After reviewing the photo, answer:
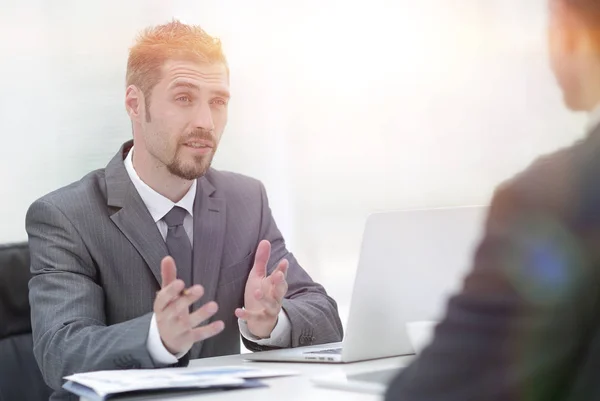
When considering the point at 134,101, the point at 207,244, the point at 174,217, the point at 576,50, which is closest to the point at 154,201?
the point at 174,217

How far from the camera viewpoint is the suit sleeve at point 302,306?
1884 millimetres

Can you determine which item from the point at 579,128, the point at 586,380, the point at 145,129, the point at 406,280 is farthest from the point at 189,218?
the point at 579,128

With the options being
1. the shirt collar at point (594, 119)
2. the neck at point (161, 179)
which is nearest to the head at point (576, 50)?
the shirt collar at point (594, 119)

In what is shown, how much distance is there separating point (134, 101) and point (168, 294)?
1116 mm

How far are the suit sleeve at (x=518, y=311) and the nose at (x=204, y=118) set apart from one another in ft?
5.44

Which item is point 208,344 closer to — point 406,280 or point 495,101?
point 406,280

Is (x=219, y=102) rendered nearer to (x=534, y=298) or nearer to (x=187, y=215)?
(x=187, y=215)

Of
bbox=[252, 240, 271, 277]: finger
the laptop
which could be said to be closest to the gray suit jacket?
bbox=[252, 240, 271, 277]: finger

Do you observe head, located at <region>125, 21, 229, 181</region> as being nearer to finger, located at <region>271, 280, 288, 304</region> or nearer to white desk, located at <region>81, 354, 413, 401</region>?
finger, located at <region>271, 280, 288, 304</region>

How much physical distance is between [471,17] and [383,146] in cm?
70

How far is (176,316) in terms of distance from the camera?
147 centimetres

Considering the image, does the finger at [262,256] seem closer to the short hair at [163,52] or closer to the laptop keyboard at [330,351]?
the laptop keyboard at [330,351]

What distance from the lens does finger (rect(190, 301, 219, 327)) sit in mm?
1351

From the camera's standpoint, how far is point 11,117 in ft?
8.20
